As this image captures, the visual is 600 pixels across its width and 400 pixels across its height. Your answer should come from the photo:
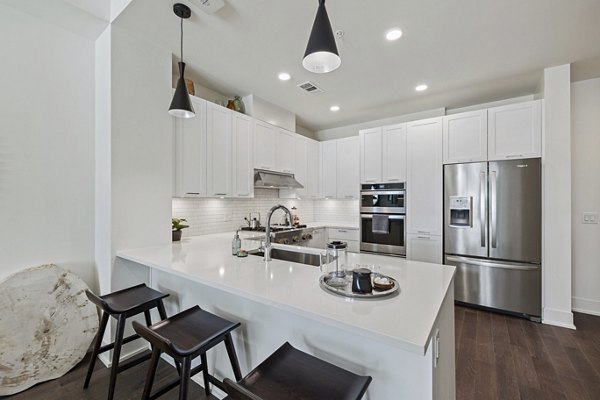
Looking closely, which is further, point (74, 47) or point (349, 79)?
point (349, 79)

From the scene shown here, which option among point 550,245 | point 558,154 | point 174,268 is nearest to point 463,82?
point 558,154

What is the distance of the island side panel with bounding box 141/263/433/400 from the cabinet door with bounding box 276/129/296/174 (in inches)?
93.6

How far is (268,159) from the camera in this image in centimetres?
376

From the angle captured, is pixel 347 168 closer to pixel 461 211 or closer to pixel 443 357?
pixel 461 211

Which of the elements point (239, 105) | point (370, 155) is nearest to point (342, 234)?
point (370, 155)

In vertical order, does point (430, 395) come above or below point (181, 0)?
below

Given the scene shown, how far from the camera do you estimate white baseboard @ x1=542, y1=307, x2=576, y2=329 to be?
273cm

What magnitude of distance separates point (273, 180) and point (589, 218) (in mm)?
4002

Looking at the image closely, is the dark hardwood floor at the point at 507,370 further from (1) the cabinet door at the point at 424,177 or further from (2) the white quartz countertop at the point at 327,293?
(1) the cabinet door at the point at 424,177

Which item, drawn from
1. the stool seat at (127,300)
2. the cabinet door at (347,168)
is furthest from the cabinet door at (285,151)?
the stool seat at (127,300)

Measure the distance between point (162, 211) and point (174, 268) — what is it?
1.00 meters

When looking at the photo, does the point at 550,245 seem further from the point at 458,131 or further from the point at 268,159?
the point at 268,159

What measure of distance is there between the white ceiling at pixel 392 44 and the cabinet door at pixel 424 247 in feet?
6.41

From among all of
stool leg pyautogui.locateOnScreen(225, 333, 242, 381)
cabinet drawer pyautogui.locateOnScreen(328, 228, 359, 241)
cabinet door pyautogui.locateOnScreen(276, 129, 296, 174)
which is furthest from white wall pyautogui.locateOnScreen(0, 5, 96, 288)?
cabinet drawer pyautogui.locateOnScreen(328, 228, 359, 241)
